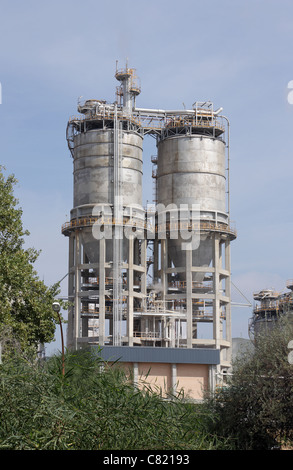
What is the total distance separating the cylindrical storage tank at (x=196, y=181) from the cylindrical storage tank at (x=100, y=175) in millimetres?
3670

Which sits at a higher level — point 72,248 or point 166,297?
point 72,248

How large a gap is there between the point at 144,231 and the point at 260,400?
4688cm

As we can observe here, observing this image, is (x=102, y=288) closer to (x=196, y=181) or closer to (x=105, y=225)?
(x=105, y=225)

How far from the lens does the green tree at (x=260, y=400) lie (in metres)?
32.2

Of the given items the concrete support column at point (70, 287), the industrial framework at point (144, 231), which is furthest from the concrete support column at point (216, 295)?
the concrete support column at point (70, 287)

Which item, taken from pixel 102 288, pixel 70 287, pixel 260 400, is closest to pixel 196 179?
pixel 102 288

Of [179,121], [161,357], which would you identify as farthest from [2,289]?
[179,121]

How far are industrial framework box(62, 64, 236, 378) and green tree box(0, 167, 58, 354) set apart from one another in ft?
102

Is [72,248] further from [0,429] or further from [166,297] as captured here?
[0,429]

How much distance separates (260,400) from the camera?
32812mm

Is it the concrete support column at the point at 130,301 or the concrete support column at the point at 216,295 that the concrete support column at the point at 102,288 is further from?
the concrete support column at the point at 216,295

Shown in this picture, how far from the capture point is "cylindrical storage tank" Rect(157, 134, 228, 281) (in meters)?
78.4

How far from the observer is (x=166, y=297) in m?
78.4
